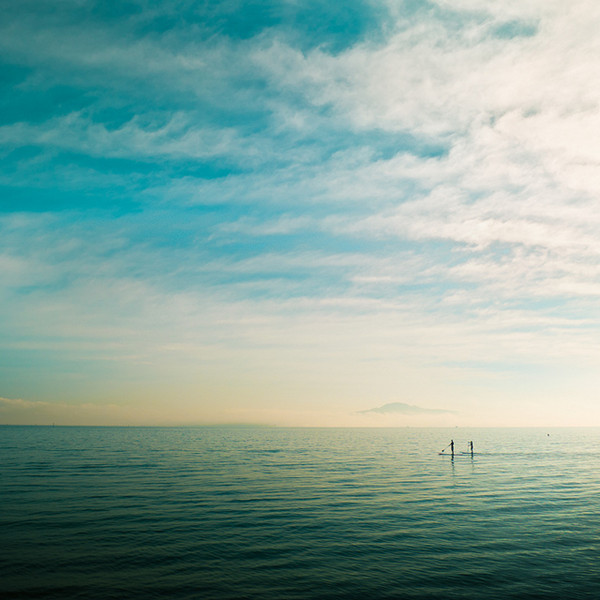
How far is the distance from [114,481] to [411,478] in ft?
129

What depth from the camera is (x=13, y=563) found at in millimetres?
21875

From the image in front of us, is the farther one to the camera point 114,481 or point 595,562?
point 114,481

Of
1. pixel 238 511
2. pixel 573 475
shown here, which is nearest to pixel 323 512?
pixel 238 511

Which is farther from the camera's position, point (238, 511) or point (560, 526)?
point (238, 511)

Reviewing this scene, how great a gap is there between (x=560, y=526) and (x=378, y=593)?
20835mm

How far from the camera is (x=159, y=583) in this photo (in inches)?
781

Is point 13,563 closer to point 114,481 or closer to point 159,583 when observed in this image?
point 159,583

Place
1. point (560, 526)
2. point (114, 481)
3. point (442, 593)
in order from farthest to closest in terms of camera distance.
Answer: point (114, 481) → point (560, 526) → point (442, 593)

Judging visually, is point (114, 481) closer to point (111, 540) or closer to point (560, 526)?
point (111, 540)

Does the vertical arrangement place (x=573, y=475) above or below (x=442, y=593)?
below

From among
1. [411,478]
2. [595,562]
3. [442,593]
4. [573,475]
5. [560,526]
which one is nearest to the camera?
[442,593]

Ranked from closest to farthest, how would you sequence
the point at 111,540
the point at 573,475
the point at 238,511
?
the point at 111,540
the point at 238,511
the point at 573,475

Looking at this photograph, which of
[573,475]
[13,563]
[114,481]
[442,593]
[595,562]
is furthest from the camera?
[573,475]

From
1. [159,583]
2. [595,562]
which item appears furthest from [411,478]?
[159,583]
